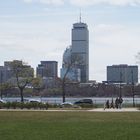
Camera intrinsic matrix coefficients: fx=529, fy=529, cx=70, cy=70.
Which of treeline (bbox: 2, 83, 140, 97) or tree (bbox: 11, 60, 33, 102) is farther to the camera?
treeline (bbox: 2, 83, 140, 97)

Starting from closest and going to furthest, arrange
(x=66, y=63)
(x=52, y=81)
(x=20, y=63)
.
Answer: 1. (x=20, y=63)
2. (x=66, y=63)
3. (x=52, y=81)

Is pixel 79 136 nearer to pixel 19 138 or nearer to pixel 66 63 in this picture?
pixel 19 138

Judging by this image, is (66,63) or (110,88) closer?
(66,63)

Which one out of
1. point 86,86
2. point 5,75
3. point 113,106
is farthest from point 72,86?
point 113,106

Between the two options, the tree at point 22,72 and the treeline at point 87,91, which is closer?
the tree at point 22,72

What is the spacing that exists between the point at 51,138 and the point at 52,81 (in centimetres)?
15987

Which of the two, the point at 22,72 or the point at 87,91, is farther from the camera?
the point at 87,91

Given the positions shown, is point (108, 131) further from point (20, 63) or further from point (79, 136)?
point (20, 63)

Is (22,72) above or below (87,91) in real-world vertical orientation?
above

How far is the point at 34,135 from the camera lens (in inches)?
989

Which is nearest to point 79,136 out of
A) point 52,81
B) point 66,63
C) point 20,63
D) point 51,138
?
point 51,138

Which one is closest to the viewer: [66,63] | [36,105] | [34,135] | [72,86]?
[34,135]

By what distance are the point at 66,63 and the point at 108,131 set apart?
87335 millimetres

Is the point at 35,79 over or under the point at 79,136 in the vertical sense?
over
